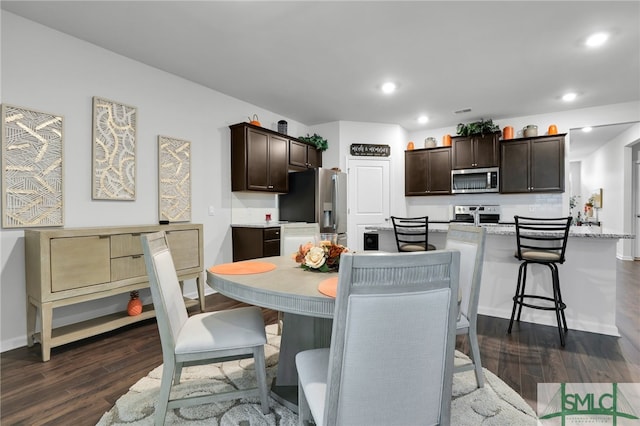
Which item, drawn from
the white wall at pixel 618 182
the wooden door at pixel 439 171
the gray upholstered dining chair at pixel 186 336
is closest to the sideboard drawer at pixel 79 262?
the gray upholstered dining chair at pixel 186 336

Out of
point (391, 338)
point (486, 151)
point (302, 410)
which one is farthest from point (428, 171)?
point (391, 338)

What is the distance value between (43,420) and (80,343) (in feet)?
3.58

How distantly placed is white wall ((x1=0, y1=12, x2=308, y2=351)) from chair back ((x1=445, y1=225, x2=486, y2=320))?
3005 millimetres

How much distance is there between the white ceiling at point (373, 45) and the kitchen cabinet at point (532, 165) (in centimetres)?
69

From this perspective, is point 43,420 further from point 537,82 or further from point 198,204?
point 537,82

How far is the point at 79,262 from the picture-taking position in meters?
2.40

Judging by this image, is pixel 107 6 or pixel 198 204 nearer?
pixel 107 6

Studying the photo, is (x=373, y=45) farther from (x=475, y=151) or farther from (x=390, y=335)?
(x=475, y=151)

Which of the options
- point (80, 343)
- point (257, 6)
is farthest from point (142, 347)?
point (257, 6)

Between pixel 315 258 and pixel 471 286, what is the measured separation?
3.09 feet

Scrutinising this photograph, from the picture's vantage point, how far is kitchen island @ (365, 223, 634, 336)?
2.70m

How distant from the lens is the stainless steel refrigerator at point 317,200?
15.4ft

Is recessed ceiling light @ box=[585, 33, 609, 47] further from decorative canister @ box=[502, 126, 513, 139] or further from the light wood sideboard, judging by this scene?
the light wood sideboard

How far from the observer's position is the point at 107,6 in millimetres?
2369
